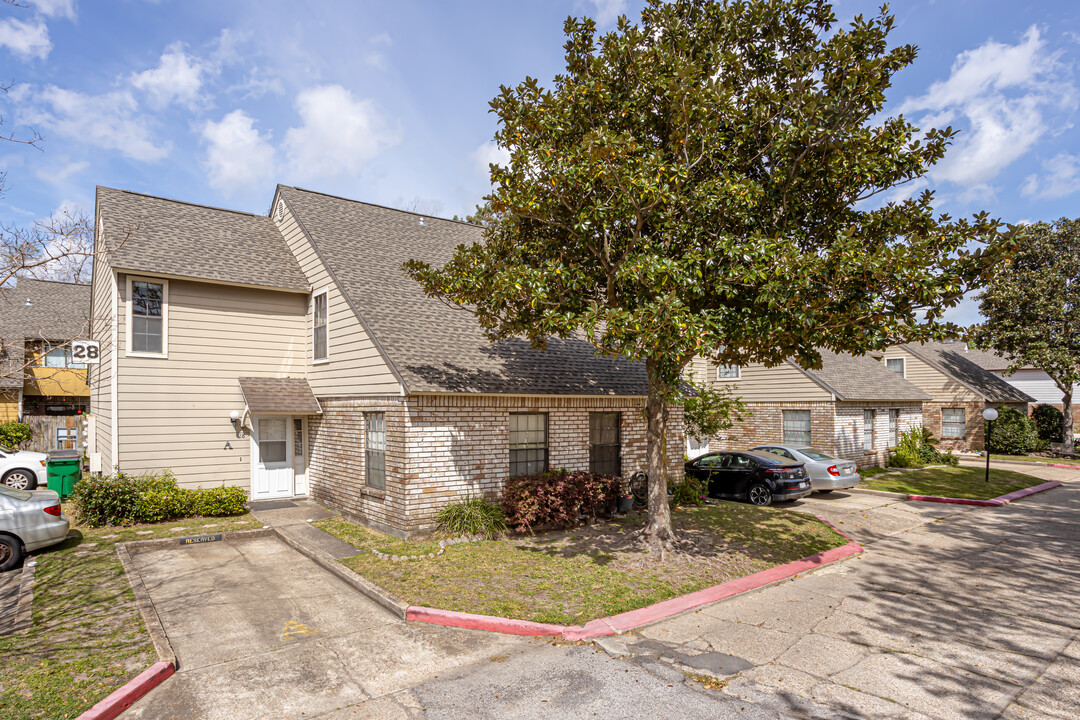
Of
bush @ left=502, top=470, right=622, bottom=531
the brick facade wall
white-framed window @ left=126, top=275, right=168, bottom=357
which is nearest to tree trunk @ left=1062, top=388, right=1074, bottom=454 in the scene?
the brick facade wall

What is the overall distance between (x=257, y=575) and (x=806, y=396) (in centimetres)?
1978

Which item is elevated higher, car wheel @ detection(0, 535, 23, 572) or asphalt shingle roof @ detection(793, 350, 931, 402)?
asphalt shingle roof @ detection(793, 350, 931, 402)

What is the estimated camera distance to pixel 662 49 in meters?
9.35

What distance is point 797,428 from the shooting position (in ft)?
75.3

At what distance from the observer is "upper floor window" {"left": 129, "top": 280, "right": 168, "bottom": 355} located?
13.6m

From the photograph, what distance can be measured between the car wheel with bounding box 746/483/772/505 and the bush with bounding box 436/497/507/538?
7839 millimetres

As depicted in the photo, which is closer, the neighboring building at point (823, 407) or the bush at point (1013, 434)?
the neighboring building at point (823, 407)

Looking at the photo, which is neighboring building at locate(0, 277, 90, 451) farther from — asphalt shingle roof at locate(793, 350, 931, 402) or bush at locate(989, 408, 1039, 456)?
bush at locate(989, 408, 1039, 456)

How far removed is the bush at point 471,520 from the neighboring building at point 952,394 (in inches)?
991

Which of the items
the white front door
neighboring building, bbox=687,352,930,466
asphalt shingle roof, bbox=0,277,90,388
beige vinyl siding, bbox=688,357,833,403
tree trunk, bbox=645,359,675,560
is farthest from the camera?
asphalt shingle roof, bbox=0,277,90,388

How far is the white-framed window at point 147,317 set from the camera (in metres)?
13.5

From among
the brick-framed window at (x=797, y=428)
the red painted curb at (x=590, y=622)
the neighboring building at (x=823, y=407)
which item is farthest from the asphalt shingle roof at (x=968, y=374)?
the red painted curb at (x=590, y=622)

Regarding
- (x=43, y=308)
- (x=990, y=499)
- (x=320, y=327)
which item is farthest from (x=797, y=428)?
(x=43, y=308)

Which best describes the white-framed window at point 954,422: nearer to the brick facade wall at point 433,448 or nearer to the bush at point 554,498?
the brick facade wall at point 433,448
